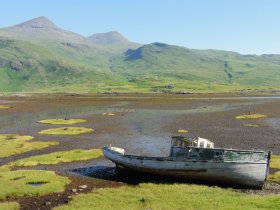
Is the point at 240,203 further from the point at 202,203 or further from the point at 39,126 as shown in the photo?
the point at 39,126

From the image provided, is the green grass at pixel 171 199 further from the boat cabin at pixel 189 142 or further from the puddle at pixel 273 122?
the puddle at pixel 273 122

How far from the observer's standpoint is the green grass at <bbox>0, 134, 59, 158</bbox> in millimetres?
59000

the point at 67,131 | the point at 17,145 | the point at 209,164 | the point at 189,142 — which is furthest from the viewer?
the point at 67,131

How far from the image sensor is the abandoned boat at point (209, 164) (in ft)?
122

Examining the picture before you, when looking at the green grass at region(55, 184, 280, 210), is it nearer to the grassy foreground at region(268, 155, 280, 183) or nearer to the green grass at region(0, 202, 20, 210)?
the green grass at region(0, 202, 20, 210)

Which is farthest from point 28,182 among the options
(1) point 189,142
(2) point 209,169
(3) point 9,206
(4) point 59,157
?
(2) point 209,169

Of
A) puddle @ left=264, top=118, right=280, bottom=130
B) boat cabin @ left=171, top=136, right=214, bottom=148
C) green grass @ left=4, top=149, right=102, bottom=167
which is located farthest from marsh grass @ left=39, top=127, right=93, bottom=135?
puddle @ left=264, top=118, right=280, bottom=130

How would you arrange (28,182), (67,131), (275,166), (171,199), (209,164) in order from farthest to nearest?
1. (67,131)
2. (275,166)
3. (28,182)
4. (209,164)
5. (171,199)

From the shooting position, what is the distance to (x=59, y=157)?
2096 inches

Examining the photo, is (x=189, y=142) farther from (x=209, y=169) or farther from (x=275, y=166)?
(x=275, y=166)

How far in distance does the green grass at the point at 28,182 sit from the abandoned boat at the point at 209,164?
8.42 m

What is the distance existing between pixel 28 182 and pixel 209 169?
1871 cm

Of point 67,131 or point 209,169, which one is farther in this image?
point 67,131

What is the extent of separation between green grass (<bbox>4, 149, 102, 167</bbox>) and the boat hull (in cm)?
1274
